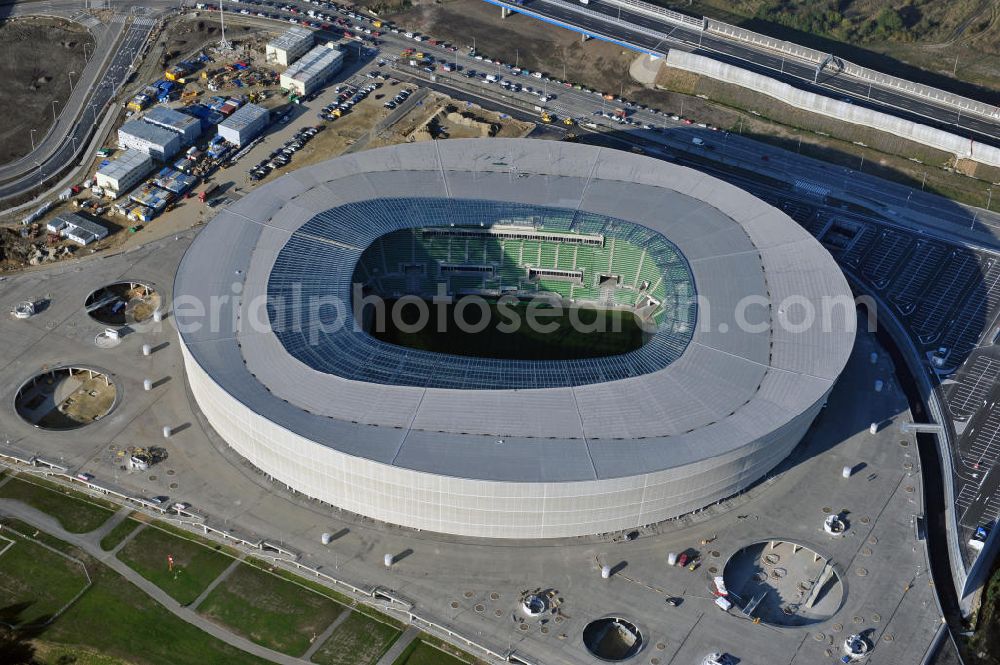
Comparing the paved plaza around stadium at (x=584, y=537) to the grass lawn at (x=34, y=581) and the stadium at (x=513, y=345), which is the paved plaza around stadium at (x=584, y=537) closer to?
the stadium at (x=513, y=345)

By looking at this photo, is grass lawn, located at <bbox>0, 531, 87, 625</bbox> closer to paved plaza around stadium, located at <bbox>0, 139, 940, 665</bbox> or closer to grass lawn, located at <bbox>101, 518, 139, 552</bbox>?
grass lawn, located at <bbox>101, 518, 139, 552</bbox>

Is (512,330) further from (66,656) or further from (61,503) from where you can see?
(66,656)

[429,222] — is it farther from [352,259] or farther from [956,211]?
[956,211]

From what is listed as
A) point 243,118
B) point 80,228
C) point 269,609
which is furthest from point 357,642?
point 243,118

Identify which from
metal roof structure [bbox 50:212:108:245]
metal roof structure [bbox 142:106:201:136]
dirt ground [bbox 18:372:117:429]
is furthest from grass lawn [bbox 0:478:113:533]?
metal roof structure [bbox 142:106:201:136]

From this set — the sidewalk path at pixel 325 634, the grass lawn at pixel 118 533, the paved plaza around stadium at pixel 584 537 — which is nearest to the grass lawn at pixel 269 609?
the sidewalk path at pixel 325 634

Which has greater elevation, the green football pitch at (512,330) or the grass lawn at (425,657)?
the green football pitch at (512,330)
